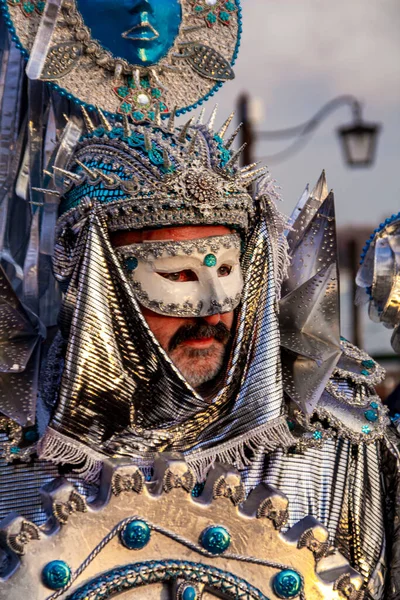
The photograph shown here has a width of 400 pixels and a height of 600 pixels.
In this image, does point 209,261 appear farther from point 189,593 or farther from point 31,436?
point 189,593

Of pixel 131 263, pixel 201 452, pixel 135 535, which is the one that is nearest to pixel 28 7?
pixel 131 263

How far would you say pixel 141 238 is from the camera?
406 centimetres

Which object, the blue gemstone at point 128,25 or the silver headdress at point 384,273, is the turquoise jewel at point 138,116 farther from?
the silver headdress at point 384,273

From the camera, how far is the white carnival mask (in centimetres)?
401

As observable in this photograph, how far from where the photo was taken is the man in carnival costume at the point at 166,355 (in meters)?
3.65

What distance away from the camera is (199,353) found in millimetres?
4082

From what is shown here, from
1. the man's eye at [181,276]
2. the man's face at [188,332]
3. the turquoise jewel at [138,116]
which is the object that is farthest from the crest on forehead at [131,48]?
the man's eye at [181,276]

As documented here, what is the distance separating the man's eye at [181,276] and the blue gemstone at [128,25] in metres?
0.91

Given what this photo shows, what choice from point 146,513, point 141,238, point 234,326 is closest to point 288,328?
point 234,326

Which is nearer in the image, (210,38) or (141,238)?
(141,238)

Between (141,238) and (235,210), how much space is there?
31 cm

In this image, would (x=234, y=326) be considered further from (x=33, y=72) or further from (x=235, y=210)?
(x=33, y=72)

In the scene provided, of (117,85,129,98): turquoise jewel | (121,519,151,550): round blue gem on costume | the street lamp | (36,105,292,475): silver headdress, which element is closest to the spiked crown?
(36,105,292,475): silver headdress

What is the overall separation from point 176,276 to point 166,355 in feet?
0.81
